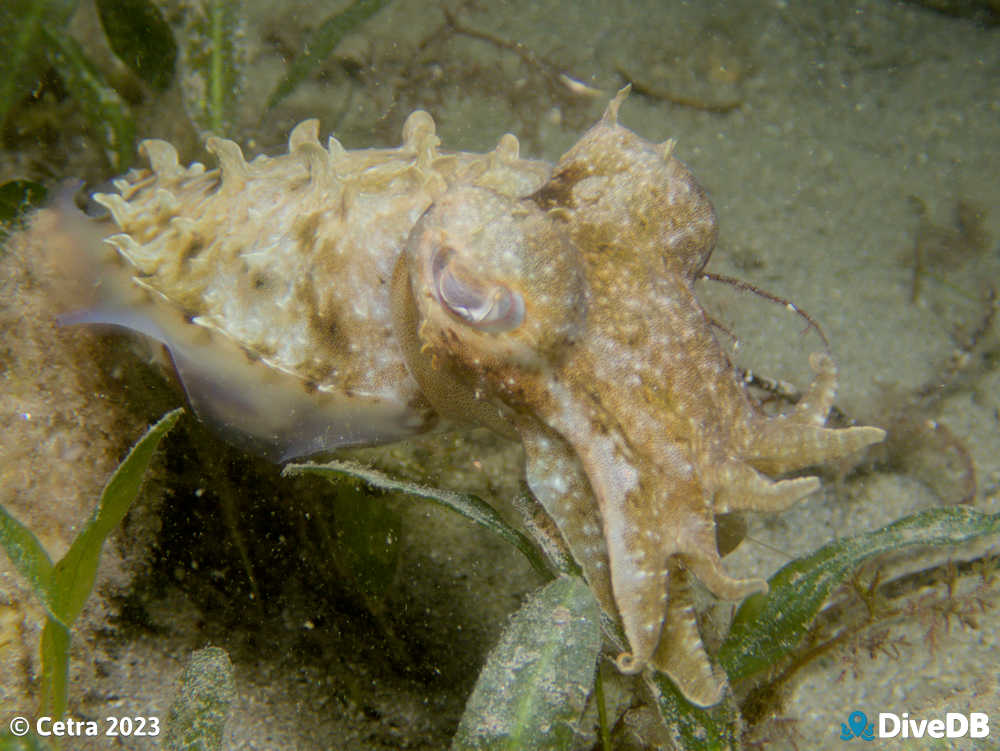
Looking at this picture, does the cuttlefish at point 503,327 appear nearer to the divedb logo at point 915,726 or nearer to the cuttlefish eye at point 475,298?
the cuttlefish eye at point 475,298

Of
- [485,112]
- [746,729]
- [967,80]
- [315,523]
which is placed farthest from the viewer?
[967,80]

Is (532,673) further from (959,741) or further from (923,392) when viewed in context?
(923,392)

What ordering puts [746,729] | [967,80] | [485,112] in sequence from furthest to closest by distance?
[967,80]
[485,112]
[746,729]

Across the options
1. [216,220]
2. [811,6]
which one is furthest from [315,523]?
[811,6]

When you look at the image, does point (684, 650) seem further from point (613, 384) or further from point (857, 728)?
point (857, 728)

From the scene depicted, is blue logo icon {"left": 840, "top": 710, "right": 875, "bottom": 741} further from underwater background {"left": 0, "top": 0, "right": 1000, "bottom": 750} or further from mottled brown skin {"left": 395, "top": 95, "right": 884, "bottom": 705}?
mottled brown skin {"left": 395, "top": 95, "right": 884, "bottom": 705}

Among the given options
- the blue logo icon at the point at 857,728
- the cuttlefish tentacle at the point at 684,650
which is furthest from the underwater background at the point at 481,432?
the cuttlefish tentacle at the point at 684,650

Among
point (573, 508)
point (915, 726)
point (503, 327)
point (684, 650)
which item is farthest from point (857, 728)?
point (503, 327)
